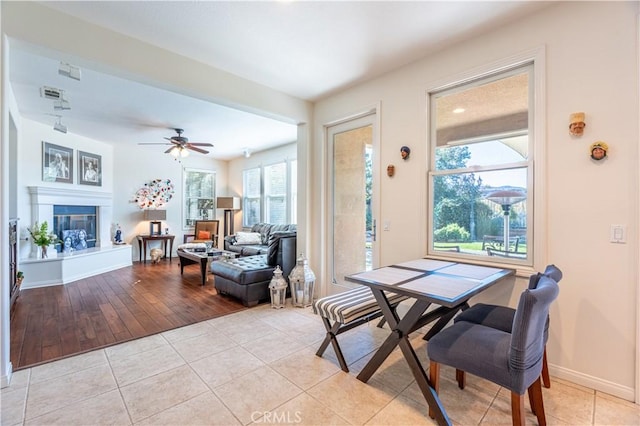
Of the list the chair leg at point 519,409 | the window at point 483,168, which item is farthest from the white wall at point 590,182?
the chair leg at point 519,409

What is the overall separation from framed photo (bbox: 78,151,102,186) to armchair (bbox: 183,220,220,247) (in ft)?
7.46

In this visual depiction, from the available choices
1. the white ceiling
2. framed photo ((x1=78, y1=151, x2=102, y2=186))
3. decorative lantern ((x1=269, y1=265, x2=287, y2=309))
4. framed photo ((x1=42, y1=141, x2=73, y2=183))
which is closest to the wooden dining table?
decorative lantern ((x1=269, y1=265, x2=287, y2=309))

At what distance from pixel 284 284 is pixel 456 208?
7.26ft

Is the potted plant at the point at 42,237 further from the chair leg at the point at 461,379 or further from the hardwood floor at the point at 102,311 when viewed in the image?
the chair leg at the point at 461,379

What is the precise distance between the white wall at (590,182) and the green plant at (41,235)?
20.6 ft

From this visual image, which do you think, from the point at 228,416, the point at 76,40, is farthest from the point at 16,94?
the point at 228,416

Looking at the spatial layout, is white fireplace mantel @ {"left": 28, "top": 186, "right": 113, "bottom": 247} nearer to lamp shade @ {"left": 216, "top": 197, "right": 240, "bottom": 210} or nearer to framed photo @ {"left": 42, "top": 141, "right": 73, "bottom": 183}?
framed photo @ {"left": 42, "top": 141, "right": 73, "bottom": 183}

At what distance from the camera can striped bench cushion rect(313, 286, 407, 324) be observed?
2145mm

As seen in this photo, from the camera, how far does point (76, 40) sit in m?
2.25

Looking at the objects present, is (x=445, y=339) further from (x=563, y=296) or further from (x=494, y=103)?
(x=494, y=103)

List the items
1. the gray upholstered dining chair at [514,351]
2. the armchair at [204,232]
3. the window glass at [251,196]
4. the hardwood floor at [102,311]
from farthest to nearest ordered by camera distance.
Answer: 1. the window glass at [251,196]
2. the armchair at [204,232]
3. the hardwood floor at [102,311]
4. the gray upholstered dining chair at [514,351]

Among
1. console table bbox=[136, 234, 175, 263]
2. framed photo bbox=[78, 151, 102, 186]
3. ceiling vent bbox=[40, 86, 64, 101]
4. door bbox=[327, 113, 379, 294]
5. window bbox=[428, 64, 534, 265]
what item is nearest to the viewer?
window bbox=[428, 64, 534, 265]

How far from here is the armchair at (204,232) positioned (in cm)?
736

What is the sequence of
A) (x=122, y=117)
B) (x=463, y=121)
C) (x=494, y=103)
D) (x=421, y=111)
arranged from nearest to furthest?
(x=494, y=103), (x=463, y=121), (x=421, y=111), (x=122, y=117)
